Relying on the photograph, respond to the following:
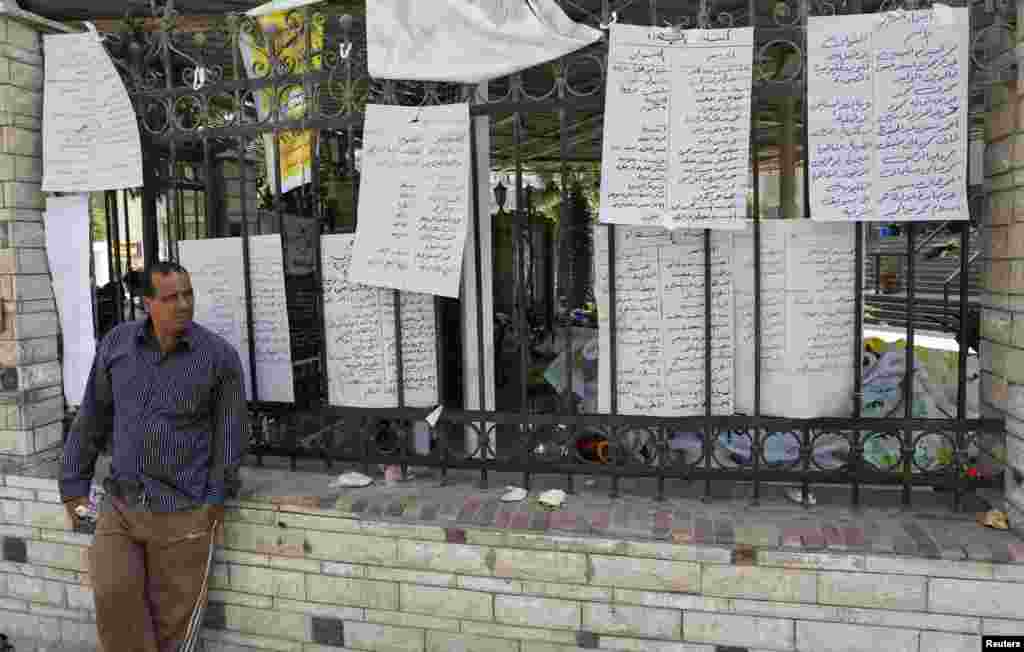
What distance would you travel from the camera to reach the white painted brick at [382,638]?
9.55ft

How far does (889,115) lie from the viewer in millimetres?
2607

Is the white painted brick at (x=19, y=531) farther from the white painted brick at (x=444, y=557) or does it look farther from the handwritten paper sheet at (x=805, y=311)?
the handwritten paper sheet at (x=805, y=311)

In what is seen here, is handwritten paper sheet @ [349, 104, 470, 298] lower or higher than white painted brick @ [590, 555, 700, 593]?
higher

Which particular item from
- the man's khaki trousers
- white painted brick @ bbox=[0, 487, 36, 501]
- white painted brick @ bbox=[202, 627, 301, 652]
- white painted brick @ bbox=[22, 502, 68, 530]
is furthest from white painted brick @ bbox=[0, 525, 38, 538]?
white painted brick @ bbox=[202, 627, 301, 652]

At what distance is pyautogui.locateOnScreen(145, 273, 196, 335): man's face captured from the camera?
2.83 m

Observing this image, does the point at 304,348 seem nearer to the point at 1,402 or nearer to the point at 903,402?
the point at 1,402

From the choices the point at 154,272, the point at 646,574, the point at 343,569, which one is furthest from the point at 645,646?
the point at 154,272

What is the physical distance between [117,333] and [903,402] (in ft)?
11.1

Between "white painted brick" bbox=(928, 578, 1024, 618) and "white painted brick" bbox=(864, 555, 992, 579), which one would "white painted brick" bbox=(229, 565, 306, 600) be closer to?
"white painted brick" bbox=(864, 555, 992, 579)

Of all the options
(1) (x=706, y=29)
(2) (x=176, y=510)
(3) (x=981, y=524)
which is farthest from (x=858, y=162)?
(2) (x=176, y=510)

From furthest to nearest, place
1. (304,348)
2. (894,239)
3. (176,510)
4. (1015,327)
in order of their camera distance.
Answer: (894,239), (304,348), (176,510), (1015,327)

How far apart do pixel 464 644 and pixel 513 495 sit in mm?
624

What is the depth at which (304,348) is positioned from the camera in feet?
11.6

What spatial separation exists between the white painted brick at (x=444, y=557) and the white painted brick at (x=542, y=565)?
0.24ft
